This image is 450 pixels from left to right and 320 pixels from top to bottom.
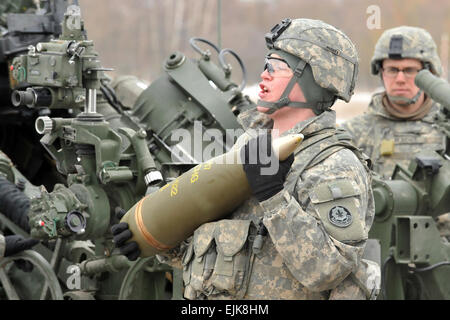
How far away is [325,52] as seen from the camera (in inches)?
179

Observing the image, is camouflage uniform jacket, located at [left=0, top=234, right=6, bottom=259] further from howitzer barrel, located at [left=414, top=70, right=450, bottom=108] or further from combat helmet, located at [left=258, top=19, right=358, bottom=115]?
howitzer barrel, located at [left=414, top=70, right=450, bottom=108]

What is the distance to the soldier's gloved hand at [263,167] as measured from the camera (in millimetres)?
4074

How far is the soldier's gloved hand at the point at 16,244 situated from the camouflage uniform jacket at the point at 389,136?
303 cm

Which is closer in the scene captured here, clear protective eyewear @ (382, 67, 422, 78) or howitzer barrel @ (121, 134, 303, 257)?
howitzer barrel @ (121, 134, 303, 257)

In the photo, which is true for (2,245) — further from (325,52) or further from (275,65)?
(325,52)

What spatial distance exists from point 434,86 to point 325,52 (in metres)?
3.20

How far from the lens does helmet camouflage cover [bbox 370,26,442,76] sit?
8.39m

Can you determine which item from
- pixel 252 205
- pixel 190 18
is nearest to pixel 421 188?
pixel 252 205

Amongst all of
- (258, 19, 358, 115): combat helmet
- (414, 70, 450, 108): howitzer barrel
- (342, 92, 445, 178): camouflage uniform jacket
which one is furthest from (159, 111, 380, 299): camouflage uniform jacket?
(342, 92, 445, 178): camouflage uniform jacket

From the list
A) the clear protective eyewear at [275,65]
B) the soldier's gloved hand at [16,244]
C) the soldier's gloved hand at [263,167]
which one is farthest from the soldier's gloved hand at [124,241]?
the soldier's gloved hand at [16,244]

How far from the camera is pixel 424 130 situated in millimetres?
8211

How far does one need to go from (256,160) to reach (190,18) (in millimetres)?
10214

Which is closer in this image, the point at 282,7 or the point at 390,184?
the point at 390,184

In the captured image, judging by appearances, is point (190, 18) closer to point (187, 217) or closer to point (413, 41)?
point (413, 41)
